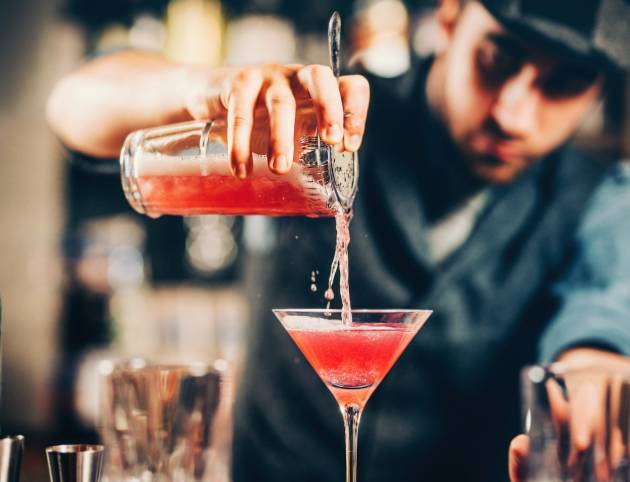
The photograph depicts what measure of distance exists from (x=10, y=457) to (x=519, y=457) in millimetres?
580

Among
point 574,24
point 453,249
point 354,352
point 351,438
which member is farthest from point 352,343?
point 453,249

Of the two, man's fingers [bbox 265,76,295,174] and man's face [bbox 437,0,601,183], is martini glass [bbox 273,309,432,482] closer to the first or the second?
man's fingers [bbox 265,76,295,174]

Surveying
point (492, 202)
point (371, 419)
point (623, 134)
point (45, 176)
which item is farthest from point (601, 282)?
point (45, 176)

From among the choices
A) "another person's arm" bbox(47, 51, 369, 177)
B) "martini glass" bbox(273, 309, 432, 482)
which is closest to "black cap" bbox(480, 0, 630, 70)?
"another person's arm" bbox(47, 51, 369, 177)

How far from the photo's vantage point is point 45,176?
3.90 meters

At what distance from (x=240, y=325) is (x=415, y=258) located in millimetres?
1505

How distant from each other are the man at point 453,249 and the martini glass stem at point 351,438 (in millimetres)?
789

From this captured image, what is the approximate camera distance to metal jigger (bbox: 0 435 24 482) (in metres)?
0.92

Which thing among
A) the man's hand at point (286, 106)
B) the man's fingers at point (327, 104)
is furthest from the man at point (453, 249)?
the man's fingers at point (327, 104)

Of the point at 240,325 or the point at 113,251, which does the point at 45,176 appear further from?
the point at 240,325

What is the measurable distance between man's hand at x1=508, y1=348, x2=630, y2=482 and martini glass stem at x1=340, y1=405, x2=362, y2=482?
0.24 metres

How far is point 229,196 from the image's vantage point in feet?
3.76

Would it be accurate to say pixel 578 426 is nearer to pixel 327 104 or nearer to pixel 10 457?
pixel 327 104

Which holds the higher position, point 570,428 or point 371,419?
point 570,428
